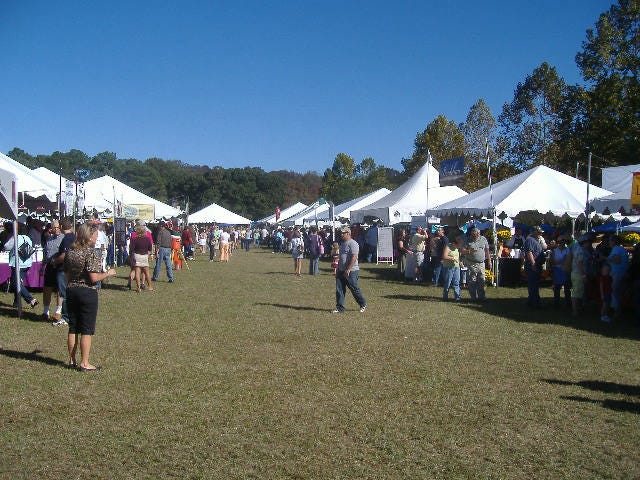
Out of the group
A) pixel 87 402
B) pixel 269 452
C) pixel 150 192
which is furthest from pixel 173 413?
pixel 150 192

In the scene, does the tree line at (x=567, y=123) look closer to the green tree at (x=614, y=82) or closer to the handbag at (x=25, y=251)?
the green tree at (x=614, y=82)

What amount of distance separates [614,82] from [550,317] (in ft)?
83.0

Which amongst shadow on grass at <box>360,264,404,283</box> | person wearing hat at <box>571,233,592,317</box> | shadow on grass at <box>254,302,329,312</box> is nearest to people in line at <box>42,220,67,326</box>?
shadow on grass at <box>254,302,329,312</box>

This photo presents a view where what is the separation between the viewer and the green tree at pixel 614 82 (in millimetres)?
32500

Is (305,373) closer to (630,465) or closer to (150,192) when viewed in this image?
(630,465)

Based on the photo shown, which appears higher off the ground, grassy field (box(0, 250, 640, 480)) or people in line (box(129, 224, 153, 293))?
people in line (box(129, 224, 153, 293))

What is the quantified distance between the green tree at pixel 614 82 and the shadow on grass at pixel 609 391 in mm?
28250

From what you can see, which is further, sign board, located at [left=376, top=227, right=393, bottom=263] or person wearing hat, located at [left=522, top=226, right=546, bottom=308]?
sign board, located at [left=376, top=227, right=393, bottom=263]

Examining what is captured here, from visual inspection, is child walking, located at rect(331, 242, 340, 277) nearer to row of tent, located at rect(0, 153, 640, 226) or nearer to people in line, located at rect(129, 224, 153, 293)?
row of tent, located at rect(0, 153, 640, 226)

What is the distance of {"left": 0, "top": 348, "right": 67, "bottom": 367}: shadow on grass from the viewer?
7727 millimetres

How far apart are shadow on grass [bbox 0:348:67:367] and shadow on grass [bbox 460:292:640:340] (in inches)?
308

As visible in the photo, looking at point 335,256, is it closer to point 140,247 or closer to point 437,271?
point 437,271

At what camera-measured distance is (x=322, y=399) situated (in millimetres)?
6332

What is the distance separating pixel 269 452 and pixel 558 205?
595 inches
